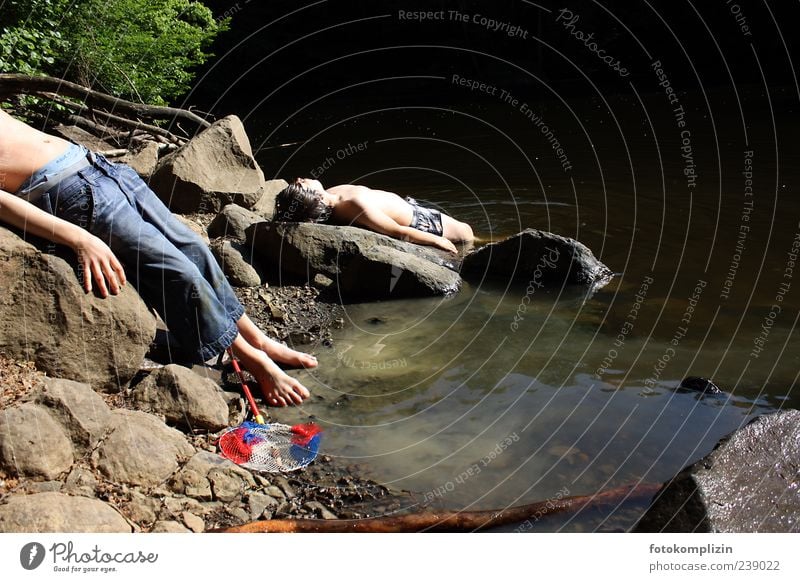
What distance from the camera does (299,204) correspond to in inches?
252

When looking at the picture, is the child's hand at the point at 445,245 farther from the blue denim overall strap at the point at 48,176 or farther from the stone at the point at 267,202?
the blue denim overall strap at the point at 48,176


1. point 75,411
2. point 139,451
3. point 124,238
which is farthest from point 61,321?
point 139,451

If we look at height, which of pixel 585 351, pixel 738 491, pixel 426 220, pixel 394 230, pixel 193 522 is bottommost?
pixel 193 522

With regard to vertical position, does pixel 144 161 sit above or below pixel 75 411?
below

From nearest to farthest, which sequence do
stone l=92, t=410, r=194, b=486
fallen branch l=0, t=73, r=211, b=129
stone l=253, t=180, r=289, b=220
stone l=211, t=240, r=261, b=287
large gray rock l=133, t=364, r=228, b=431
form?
1. stone l=92, t=410, r=194, b=486
2. large gray rock l=133, t=364, r=228, b=431
3. stone l=211, t=240, r=261, b=287
4. fallen branch l=0, t=73, r=211, b=129
5. stone l=253, t=180, r=289, b=220

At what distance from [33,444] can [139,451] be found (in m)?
0.45

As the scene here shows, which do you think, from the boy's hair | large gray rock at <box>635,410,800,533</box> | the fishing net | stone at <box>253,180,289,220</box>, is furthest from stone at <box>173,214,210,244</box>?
large gray rock at <box>635,410,800,533</box>

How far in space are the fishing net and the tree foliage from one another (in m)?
5.62

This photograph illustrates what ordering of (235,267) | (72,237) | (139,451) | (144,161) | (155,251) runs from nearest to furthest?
(139,451), (72,237), (155,251), (235,267), (144,161)

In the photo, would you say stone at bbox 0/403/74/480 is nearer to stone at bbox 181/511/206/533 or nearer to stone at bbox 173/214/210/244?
stone at bbox 181/511/206/533

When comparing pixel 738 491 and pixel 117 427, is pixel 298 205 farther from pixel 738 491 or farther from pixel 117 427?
pixel 738 491

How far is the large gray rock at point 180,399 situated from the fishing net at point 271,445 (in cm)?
13

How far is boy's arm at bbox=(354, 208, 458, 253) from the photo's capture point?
6562mm

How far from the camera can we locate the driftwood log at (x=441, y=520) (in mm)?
2996
